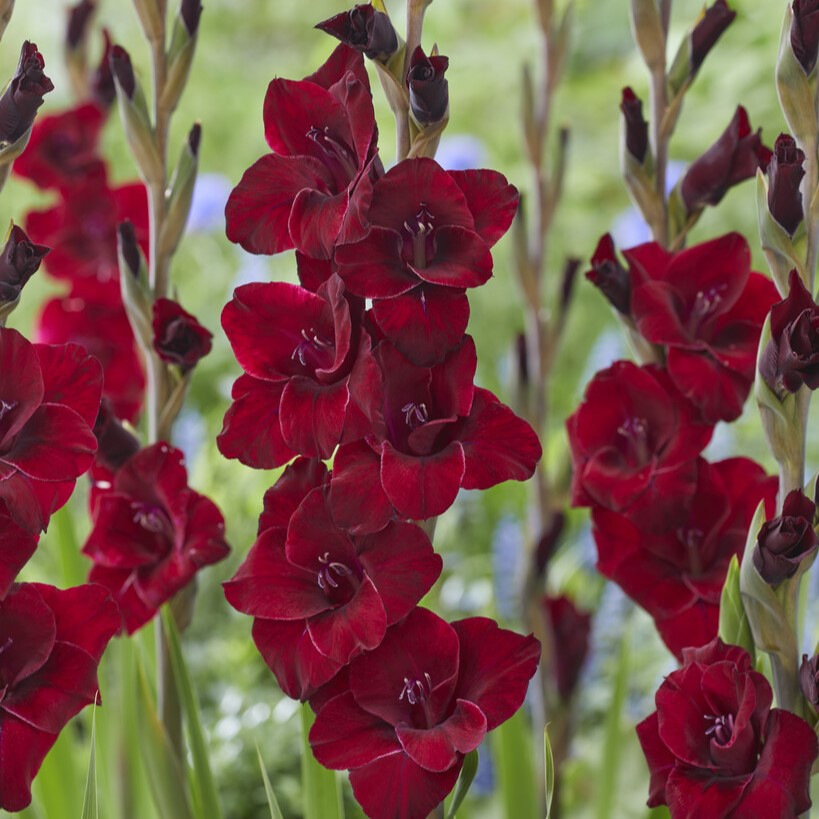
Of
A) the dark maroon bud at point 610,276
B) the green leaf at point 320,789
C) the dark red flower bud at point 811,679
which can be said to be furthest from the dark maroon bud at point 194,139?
the dark red flower bud at point 811,679

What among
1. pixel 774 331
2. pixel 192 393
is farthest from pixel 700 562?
pixel 192 393

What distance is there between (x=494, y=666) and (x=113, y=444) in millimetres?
302

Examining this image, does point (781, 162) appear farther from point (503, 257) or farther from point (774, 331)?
point (503, 257)

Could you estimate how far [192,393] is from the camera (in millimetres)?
2312

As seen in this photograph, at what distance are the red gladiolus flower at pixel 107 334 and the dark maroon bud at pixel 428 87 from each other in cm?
58

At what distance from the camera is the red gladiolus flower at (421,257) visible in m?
0.50

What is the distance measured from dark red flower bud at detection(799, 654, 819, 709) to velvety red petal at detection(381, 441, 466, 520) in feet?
0.67

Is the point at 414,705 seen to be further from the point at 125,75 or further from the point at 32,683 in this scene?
the point at 125,75

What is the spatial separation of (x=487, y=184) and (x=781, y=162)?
14 centimetres

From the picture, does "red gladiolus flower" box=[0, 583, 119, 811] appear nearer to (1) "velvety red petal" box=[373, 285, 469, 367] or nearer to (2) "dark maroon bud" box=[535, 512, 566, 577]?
(1) "velvety red petal" box=[373, 285, 469, 367]

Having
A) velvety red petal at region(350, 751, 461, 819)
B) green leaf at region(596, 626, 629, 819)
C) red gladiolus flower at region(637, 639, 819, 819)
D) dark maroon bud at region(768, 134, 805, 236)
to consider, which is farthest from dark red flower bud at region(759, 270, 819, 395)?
green leaf at region(596, 626, 629, 819)

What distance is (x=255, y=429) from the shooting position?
1.79 ft

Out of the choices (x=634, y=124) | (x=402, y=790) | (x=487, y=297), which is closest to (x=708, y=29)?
(x=634, y=124)

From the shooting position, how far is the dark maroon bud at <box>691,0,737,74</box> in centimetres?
73
